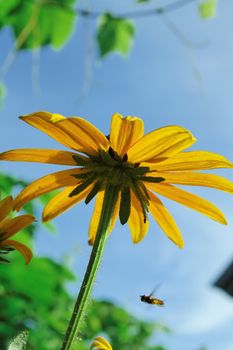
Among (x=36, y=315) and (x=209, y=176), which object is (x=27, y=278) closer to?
(x=36, y=315)

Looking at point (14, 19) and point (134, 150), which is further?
point (14, 19)

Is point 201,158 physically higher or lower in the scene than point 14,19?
lower

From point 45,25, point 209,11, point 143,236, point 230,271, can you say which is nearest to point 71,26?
point 45,25

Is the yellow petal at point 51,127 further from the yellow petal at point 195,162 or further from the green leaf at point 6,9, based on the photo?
the green leaf at point 6,9

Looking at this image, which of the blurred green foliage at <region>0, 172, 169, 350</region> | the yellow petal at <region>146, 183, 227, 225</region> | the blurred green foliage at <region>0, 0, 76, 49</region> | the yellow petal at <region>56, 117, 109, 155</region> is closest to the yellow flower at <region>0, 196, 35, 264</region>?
the yellow petal at <region>56, 117, 109, 155</region>

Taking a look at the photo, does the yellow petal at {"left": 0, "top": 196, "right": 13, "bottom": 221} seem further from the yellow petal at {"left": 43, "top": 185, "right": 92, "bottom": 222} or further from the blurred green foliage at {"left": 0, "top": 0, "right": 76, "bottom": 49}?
the blurred green foliage at {"left": 0, "top": 0, "right": 76, "bottom": 49}
